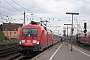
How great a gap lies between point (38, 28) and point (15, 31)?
298ft

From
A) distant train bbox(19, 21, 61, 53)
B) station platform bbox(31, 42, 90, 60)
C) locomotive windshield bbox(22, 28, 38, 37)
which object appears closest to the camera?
station platform bbox(31, 42, 90, 60)

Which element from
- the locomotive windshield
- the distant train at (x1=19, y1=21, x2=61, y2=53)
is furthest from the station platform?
the locomotive windshield

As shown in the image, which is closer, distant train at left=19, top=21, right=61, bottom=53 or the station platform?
the station platform

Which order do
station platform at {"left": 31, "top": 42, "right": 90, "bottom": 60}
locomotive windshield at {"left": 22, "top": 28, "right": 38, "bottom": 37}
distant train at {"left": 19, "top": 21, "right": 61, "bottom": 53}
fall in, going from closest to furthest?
station platform at {"left": 31, "top": 42, "right": 90, "bottom": 60}, distant train at {"left": 19, "top": 21, "right": 61, "bottom": 53}, locomotive windshield at {"left": 22, "top": 28, "right": 38, "bottom": 37}

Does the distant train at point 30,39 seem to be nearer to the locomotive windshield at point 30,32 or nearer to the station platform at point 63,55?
the locomotive windshield at point 30,32

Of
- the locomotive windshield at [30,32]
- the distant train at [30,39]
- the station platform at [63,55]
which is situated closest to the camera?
the station platform at [63,55]

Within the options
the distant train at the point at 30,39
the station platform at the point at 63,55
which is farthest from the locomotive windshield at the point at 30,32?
the station platform at the point at 63,55

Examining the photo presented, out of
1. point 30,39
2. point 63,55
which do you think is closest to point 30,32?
point 30,39

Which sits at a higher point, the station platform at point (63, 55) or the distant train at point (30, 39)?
the distant train at point (30, 39)

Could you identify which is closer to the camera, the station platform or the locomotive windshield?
the station platform

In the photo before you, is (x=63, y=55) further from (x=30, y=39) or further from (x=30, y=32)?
(x=30, y=32)

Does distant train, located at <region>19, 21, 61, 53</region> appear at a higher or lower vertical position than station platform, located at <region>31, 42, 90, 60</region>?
higher

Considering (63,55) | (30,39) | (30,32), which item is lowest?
(63,55)

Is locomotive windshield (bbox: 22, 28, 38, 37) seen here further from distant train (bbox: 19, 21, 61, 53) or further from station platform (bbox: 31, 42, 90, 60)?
station platform (bbox: 31, 42, 90, 60)
